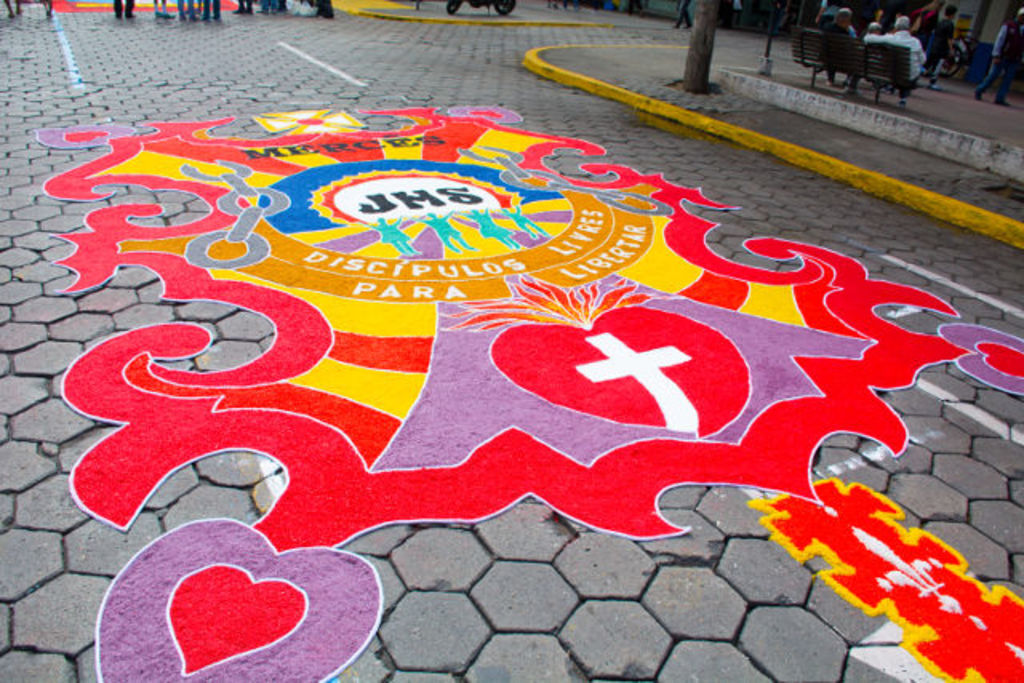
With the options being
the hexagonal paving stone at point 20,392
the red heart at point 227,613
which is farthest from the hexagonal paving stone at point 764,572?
the hexagonal paving stone at point 20,392

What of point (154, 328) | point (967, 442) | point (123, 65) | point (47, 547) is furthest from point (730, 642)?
point (123, 65)

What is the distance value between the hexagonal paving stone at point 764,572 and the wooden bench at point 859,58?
903 centimetres

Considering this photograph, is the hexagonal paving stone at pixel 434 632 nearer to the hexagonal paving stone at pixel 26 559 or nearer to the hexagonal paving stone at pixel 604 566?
the hexagonal paving stone at pixel 604 566

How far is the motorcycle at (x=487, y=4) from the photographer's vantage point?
20.5 meters

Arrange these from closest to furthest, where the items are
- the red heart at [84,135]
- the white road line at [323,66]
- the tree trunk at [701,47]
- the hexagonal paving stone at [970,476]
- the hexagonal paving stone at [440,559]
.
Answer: the hexagonal paving stone at [440,559] → the hexagonal paving stone at [970,476] → the red heart at [84,135] → the tree trunk at [701,47] → the white road line at [323,66]

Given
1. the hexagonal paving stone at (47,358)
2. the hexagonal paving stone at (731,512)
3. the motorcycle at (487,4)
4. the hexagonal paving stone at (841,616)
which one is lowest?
the hexagonal paving stone at (841,616)

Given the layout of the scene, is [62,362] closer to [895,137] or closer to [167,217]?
[167,217]

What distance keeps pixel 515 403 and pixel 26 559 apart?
2.02 metres

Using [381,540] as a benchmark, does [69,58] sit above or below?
above

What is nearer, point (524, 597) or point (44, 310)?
point (524, 597)

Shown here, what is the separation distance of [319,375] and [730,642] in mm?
2219

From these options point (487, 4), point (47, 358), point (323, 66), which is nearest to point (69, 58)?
point (323, 66)

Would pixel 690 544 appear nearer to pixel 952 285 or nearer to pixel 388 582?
pixel 388 582

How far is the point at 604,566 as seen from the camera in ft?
8.29
